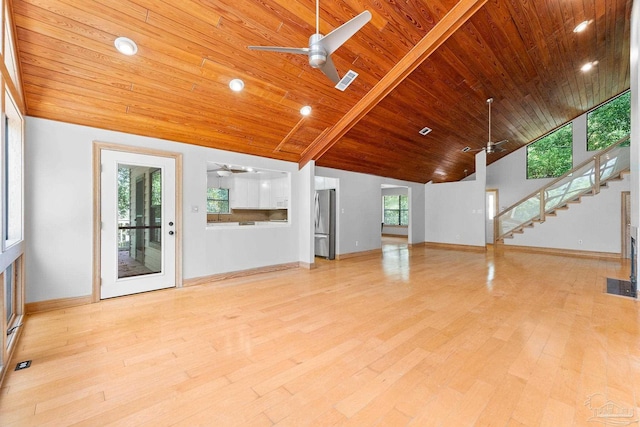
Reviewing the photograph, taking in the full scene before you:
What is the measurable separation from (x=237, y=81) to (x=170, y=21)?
97 centimetres

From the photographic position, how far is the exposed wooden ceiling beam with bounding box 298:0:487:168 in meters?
3.46

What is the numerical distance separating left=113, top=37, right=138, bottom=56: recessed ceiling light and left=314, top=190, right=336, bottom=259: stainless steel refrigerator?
4785 millimetres

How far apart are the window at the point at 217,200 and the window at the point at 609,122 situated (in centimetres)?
1086

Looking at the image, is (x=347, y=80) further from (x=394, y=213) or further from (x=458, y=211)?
(x=394, y=213)

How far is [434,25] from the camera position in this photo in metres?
3.66

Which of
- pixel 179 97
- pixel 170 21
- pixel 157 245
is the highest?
pixel 170 21

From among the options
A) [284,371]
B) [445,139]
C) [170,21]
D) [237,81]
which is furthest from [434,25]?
[284,371]

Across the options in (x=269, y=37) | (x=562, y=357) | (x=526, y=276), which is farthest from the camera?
(x=526, y=276)

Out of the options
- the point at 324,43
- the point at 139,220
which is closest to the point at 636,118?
the point at 324,43

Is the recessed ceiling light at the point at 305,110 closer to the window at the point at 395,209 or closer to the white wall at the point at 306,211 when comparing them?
the white wall at the point at 306,211

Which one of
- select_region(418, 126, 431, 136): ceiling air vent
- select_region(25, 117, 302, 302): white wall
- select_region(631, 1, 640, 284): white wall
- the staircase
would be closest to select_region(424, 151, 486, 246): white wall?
the staircase

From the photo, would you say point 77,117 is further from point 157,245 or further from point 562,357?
point 562,357

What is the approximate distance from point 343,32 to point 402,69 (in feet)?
7.40

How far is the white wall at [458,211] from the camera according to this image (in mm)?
8555
